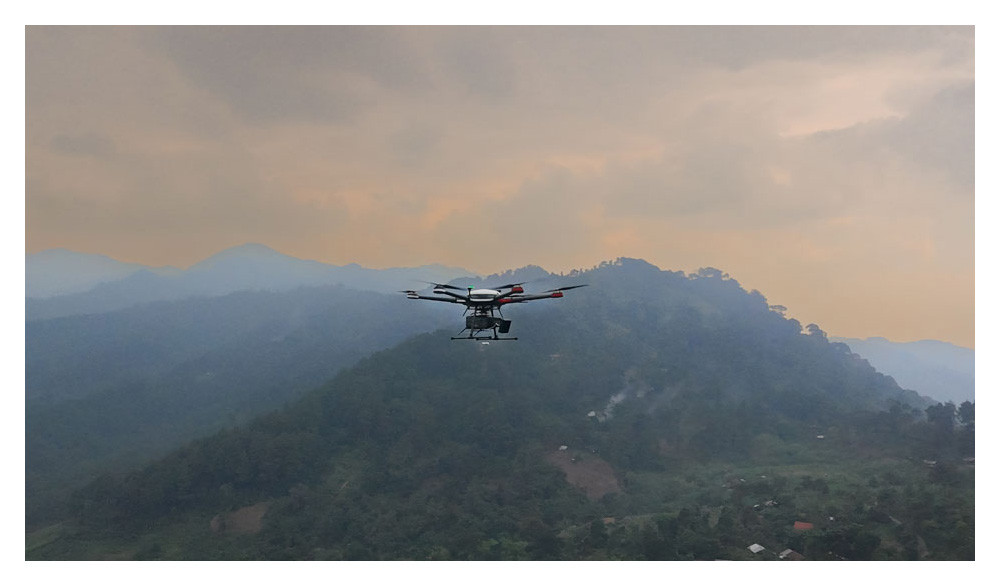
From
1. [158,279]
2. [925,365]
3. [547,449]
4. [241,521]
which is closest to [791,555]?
[547,449]

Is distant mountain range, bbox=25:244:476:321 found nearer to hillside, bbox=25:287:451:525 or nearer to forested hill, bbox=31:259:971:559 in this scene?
hillside, bbox=25:287:451:525

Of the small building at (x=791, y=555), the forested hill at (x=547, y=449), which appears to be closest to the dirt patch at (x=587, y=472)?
the forested hill at (x=547, y=449)

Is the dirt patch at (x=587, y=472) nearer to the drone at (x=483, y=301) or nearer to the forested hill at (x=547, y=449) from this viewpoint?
the forested hill at (x=547, y=449)

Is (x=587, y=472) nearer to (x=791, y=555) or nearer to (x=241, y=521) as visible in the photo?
(x=791, y=555)

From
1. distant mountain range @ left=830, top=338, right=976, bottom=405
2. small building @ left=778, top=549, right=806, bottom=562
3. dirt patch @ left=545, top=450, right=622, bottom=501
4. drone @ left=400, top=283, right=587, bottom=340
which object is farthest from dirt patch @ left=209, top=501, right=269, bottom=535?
distant mountain range @ left=830, top=338, right=976, bottom=405

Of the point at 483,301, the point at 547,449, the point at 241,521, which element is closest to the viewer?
the point at 483,301

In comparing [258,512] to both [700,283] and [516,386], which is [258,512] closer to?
[516,386]

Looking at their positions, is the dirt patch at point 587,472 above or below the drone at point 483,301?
below
